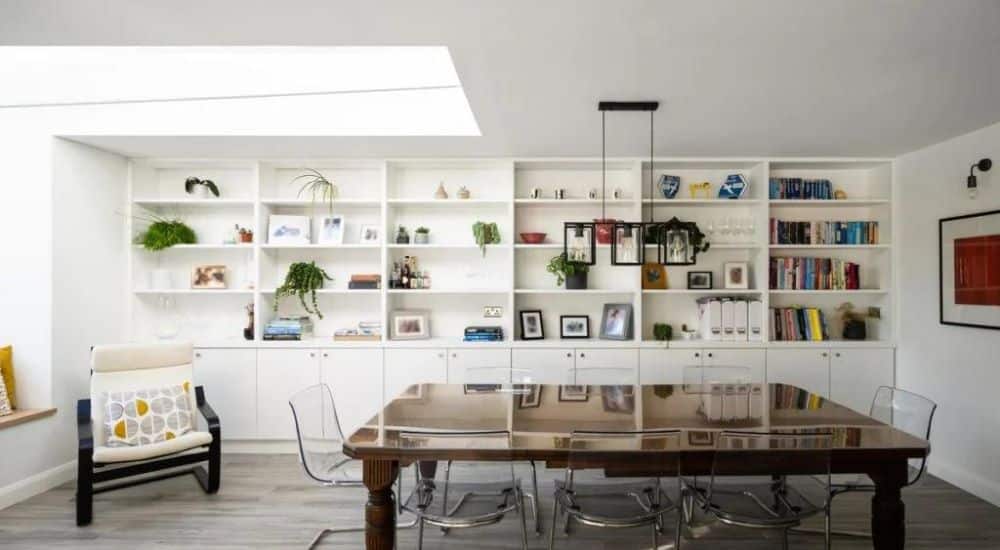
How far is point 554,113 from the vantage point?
10.6 feet

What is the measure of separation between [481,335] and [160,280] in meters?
2.82

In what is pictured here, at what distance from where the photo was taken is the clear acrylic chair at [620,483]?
2162 millimetres

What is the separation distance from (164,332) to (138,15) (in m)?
3.17

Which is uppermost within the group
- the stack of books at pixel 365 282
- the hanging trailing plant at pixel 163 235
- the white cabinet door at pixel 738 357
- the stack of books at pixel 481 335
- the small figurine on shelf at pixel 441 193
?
the small figurine on shelf at pixel 441 193

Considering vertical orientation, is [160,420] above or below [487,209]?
below

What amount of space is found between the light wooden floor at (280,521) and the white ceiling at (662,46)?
2.36 m

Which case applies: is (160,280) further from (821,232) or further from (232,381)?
(821,232)

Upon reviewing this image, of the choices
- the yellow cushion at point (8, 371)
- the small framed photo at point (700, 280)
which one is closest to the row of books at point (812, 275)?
the small framed photo at point (700, 280)

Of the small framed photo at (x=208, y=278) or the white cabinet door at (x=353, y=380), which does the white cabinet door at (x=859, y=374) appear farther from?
the small framed photo at (x=208, y=278)

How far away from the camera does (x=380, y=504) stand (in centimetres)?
230

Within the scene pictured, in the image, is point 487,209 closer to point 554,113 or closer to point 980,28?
point 554,113

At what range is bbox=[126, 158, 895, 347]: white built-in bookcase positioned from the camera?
4523 mm

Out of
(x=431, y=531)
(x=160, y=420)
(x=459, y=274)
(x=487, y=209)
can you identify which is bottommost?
(x=431, y=531)

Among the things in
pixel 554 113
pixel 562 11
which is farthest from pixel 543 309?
pixel 562 11
